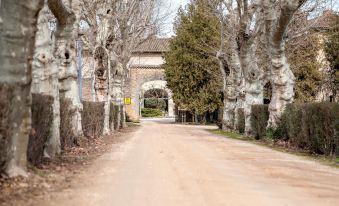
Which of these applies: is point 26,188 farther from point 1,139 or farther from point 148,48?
point 148,48

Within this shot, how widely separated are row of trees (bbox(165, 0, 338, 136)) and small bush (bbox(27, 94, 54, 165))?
34.1ft

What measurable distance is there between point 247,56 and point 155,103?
45.1m

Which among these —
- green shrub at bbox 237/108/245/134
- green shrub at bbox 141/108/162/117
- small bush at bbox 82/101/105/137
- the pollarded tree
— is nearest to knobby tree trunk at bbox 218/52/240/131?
green shrub at bbox 237/108/245/134

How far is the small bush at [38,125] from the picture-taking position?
8820 millimetres

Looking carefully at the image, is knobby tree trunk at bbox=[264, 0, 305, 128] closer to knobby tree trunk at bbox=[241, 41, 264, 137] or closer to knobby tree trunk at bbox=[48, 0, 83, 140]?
knobby tree trunk at bbox=[241, 41, 264, 137]

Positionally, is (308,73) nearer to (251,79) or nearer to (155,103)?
(251,79)

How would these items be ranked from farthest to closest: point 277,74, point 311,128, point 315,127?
point 277,74
point 311,128
point 315,127

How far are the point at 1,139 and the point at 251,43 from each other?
61.8 ft

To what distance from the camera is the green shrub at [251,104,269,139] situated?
21.0m

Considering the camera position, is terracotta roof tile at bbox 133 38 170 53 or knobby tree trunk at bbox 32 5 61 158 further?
terracotta roof tile at bbox 133 38 170 53

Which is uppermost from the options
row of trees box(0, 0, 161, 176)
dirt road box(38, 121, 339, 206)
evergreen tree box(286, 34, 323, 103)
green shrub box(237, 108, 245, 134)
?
evergreen tree box(286, 34, 323, 103)

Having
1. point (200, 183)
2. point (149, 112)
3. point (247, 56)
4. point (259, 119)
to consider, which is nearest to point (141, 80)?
point (149, 112)

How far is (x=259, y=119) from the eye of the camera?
2159cm

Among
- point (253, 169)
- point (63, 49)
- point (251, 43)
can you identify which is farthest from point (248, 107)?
point (253, 169)
